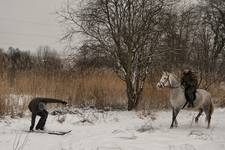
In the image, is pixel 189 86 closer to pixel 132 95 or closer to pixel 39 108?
pixel 132 95

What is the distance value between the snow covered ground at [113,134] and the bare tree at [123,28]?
247 cm

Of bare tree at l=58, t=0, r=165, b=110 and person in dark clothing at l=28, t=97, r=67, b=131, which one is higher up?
bare tree at l=58, t=0, r=165, b=110

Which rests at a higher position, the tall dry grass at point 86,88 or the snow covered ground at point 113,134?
the tall dry grass at point 86,88

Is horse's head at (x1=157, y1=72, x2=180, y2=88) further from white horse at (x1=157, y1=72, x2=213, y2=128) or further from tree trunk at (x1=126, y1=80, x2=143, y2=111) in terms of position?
tree trunk at (x1=126, y1=80, x2=143, y2=111)

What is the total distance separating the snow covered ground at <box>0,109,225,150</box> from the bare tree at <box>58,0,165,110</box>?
2.47 metres

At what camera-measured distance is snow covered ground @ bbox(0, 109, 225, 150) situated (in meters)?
9.21

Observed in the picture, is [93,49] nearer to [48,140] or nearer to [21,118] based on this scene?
[21,118]

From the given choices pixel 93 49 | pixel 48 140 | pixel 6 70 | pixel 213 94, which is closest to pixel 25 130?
pixel 48 140

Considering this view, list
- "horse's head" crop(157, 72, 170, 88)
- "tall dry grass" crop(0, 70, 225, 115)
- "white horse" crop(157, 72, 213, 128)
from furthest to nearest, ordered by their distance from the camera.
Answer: "tall dry grass" crop(0, 70, 225, 115) → "white horse" crop(157, 72, 213, 128) → "horse's head" crop(157, 72, 170, 88)

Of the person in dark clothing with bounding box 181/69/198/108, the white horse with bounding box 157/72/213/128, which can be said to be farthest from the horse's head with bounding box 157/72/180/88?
the person in dark clothing with bounding box 181/69/198/108

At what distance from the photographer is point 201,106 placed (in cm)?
1306

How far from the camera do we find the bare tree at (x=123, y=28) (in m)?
15.4

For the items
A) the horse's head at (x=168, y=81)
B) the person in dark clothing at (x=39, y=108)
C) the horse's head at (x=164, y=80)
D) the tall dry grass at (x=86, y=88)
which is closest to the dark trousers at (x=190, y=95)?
the horse's head at (x=168, y=81)

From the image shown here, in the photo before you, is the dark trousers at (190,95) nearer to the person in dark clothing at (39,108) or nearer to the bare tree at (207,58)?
the person in dark clothing at (39,108)
